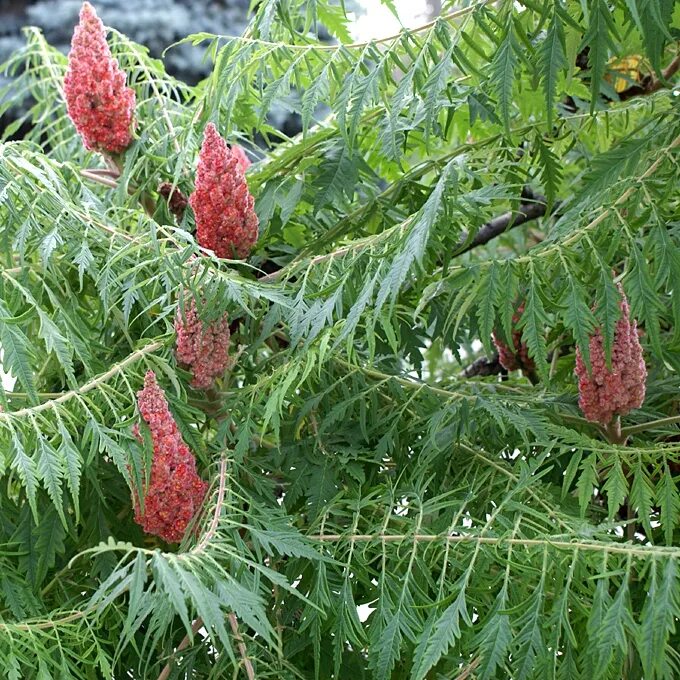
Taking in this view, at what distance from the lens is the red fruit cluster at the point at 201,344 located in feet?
4.35

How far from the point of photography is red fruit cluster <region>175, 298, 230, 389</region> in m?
1.33

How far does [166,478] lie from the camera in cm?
123

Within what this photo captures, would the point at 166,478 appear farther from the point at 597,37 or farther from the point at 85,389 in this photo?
the point at 597,37

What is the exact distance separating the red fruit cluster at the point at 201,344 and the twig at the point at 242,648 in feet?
1.00

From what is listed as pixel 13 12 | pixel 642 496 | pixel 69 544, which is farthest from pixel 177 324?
pixel 13 12

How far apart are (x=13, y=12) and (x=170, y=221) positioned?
5.43 metres

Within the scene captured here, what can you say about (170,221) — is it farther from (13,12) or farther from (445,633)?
(13,12)

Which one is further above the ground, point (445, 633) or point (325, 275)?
point (325, 275)

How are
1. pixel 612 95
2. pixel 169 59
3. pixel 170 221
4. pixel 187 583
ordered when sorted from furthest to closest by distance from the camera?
pixel 169 59 → pixel 612 95 → pixel 170 221 → pixel 187 583

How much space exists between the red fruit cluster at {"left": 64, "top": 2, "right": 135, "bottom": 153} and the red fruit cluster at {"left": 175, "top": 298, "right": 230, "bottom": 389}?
1.35ft

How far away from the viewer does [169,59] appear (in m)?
6.30

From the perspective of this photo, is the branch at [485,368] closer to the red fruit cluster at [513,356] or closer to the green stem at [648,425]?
the red fruit cluster at [513,356]

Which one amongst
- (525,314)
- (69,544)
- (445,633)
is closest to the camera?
(445,633)

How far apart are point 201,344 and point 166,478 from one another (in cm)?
18
